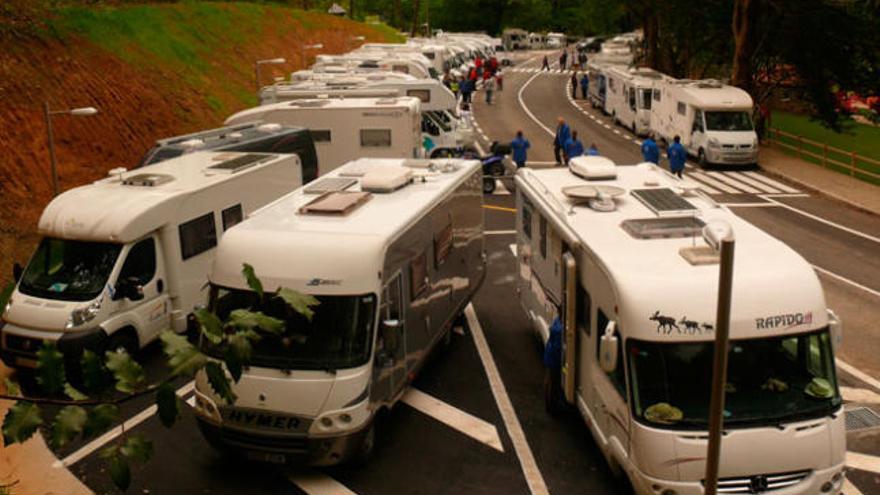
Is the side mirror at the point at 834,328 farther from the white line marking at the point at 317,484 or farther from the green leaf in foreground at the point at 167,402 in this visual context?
the green leaf in foreground at the point at 167,402

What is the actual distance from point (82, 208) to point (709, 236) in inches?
415

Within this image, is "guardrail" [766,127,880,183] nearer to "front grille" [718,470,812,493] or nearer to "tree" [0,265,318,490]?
"front grille" [718,470,812,493]

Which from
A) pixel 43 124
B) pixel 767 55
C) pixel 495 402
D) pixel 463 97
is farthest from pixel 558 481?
pixel 463 97

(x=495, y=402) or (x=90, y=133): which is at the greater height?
(x=90, y=133)

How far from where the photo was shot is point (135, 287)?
15.1 m

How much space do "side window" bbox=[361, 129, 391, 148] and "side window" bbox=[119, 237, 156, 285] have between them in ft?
38.1

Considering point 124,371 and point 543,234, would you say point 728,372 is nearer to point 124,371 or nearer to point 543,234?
point 543,234

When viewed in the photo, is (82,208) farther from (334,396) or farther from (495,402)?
(495,402)

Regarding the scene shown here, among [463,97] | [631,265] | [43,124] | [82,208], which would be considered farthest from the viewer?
[463,97]

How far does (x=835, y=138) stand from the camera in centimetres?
5266

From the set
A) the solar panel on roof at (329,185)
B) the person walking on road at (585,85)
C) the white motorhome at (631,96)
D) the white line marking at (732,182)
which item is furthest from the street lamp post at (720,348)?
the person walking on road at (585,85)

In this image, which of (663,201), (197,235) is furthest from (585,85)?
(663,201)

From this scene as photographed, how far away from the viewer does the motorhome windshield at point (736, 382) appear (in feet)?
31.6

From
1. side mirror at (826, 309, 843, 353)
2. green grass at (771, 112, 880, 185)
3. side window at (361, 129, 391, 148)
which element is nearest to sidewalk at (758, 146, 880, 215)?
green grass at (771, 112, 880, 185)
